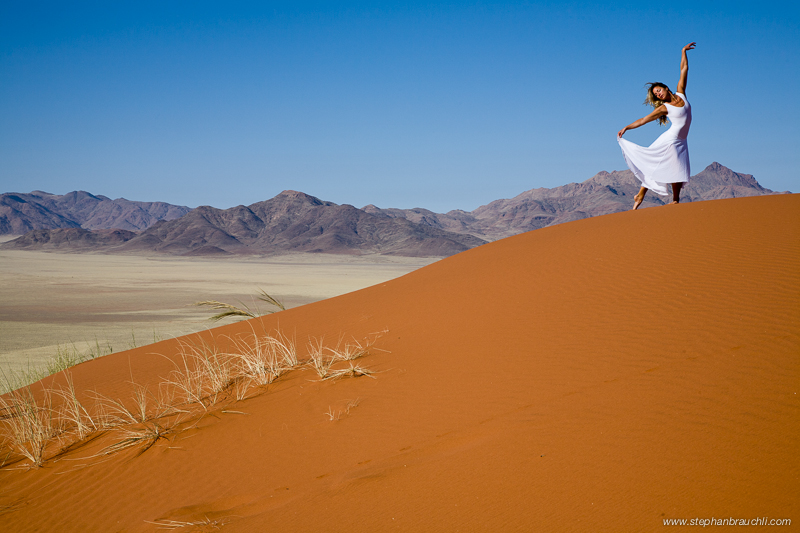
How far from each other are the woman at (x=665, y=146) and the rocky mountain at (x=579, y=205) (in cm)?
10110

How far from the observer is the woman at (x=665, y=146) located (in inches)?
294

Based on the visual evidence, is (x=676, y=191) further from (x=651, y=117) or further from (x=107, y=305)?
(x=107, y=305)

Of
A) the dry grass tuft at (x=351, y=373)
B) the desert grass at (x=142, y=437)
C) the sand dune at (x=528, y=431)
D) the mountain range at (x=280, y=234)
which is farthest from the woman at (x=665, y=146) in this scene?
the mountain range at (x=280, y=234)

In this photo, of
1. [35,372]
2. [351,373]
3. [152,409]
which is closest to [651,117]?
[351,373]

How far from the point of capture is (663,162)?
310 inches

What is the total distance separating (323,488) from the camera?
3.11 meters

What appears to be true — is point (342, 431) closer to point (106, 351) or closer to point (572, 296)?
point (572, 296)

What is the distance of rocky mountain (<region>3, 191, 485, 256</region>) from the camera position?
243 ft

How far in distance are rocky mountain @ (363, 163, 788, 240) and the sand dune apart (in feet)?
344

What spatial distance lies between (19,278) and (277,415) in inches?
1340

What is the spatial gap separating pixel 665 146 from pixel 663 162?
24cm

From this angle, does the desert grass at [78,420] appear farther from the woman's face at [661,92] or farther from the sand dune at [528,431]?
the woman's face at [661,92]

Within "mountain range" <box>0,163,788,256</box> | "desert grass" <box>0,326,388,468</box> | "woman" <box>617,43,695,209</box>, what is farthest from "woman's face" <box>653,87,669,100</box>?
"mountain range" <box>0,163,788,256</box>

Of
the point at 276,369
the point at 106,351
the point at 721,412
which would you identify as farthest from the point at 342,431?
the point at 106,351
